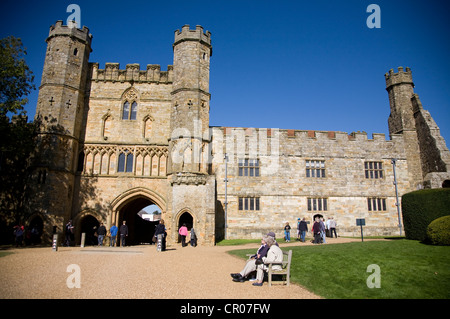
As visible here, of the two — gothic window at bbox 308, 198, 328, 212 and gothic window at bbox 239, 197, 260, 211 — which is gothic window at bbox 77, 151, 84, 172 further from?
gothic window at bbox 308, 198, 328, 212

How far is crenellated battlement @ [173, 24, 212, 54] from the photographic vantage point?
20734 millimetres

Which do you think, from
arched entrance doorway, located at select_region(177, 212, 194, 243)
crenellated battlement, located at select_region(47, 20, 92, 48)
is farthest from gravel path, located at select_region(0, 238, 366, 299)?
crenellated battlement, located at select_region(47, 20, 92, 48)

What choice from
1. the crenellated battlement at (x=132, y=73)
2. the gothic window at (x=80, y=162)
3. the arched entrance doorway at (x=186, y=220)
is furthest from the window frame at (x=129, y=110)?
the arched entrance doorway at (x=186, y=220)

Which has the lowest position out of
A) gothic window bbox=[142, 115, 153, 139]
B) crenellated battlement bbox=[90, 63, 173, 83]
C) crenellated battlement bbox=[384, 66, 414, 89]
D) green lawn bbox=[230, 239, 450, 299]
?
green lawn bbox=[230, 239, 450, 299]

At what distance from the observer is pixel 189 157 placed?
18844 millimetres

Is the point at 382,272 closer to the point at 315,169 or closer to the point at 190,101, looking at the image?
the point at 190,101

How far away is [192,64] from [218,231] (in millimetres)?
12078

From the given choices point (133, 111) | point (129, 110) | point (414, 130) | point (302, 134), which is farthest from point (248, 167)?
point (414, 130)

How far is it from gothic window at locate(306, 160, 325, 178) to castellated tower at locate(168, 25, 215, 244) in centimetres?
839

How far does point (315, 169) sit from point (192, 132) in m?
10.3

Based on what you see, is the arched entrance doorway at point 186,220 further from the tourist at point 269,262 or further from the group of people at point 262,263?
the tourist at point 269,262
